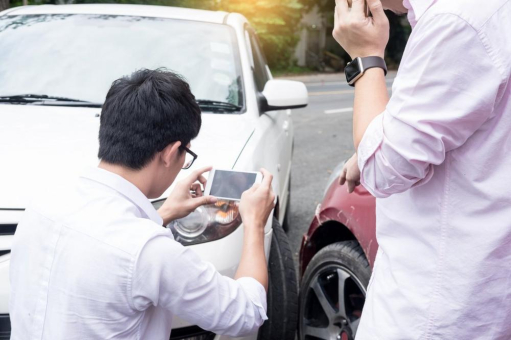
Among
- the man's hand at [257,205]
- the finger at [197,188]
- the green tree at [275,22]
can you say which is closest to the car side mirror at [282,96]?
the finger at [197,188]

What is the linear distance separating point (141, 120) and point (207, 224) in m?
0.96

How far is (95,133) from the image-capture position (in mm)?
2699

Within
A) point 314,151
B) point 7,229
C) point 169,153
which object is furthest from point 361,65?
point 314,151

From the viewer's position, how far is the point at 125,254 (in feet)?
4.28

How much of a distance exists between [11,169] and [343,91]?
55.8ft

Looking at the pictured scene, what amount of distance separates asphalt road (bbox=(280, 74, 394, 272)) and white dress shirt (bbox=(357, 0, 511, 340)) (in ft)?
9.94

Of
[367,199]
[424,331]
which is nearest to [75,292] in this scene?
[424,331]

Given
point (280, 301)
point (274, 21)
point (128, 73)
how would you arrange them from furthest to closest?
point (274, 21) → point (128, 73) → point (280, 301)

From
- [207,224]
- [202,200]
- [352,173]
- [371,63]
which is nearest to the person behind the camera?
[371,63]

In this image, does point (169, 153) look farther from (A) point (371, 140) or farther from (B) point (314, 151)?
(B) point (314, 151)

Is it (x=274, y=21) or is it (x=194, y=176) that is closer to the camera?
(x=194, y=176)

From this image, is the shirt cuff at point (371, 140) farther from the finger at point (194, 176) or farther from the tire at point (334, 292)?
the tire at point (334, 292)

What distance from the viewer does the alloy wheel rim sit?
8.30 ft

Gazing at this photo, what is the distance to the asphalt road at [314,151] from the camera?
5.49 meters
